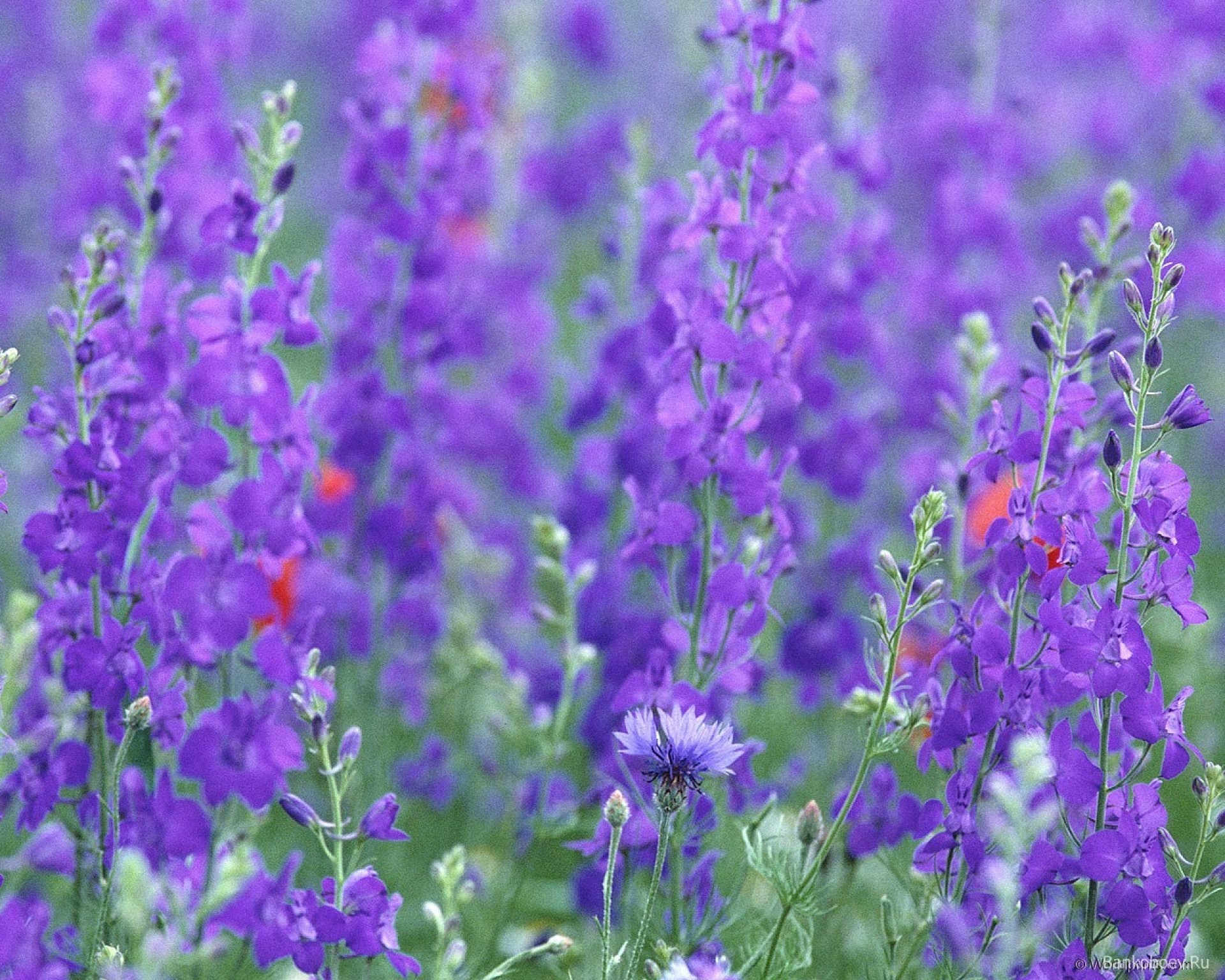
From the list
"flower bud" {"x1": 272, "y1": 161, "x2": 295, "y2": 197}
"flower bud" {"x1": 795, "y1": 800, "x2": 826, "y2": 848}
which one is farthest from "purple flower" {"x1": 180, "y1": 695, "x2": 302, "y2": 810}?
"flower bud" {"x1": 272, "y1": 161, "x2": 295, "y2": 197}

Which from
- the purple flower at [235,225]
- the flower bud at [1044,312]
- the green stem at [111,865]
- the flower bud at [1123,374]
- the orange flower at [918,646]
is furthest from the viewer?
the orange flower at [918,646]

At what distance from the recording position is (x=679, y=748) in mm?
1664

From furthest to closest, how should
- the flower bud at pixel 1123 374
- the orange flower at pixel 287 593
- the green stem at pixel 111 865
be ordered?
the orange flower at pixel 287 593, the flower bud at pixel 1123 374, the green stem at pixel 111 865

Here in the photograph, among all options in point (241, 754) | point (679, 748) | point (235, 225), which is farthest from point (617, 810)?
point (235, 225)

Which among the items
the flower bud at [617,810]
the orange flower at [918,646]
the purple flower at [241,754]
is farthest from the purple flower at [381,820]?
the orange flower at [918,646]

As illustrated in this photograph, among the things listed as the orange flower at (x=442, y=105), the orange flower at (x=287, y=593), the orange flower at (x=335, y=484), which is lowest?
the orange flower at (x=287, y=593)

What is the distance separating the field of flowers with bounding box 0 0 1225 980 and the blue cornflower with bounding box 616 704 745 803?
0.4 inches

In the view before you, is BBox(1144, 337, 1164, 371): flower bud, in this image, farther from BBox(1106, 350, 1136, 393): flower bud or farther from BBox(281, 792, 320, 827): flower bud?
BBox(281, 792, 320, 827): flower bud

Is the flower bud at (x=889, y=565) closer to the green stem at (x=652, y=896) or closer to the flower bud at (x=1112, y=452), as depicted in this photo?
the flower bud at (x=1112, y=452)

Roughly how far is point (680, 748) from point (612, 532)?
1509 millimetres

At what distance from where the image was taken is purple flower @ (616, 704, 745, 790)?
5.46 ft

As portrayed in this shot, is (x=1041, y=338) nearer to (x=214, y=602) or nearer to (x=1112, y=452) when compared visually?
(x=1112, y=452)

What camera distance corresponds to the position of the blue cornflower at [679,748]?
5.46 feet

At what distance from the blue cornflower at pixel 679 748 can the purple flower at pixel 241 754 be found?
1.58 ft
